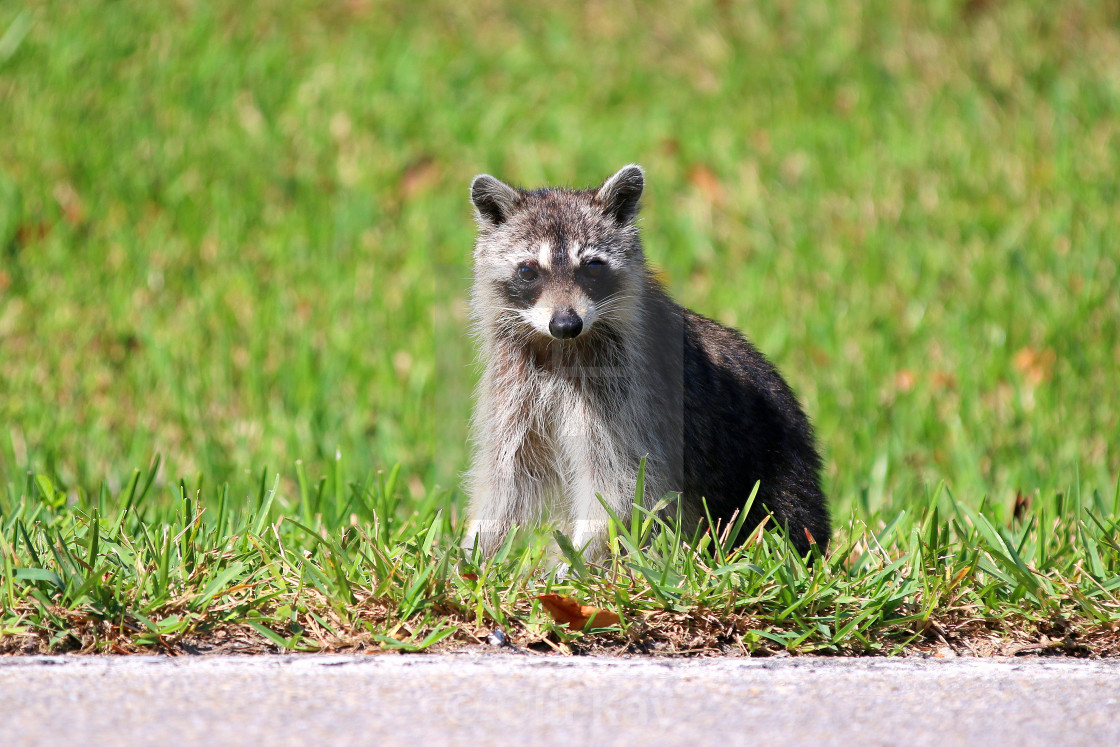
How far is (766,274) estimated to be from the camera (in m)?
7.95

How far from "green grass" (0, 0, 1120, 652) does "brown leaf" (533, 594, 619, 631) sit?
0.21 feet

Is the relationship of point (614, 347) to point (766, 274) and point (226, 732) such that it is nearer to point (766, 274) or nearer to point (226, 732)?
point (226, 732)

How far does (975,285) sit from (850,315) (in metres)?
0.88

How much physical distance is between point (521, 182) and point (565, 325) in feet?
15.7

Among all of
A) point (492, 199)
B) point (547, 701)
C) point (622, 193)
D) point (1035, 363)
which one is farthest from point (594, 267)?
point (1035, 363)

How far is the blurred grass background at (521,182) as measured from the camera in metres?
6.32

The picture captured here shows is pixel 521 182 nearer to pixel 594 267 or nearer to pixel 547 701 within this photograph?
pixel 594 267

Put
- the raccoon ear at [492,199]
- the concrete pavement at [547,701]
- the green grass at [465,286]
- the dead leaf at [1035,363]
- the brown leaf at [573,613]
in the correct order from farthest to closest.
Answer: the dead leaf at [1035,363], the raccoon ear at [492,199], the green grass at [465,286], the brown leaf at [573,613], the concrete pavement at [547,701]

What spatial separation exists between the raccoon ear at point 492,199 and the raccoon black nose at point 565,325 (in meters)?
0.69

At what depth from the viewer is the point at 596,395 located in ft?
13.7

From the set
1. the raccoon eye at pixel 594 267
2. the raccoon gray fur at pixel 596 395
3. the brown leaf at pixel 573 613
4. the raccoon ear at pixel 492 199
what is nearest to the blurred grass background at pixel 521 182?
the raccoon gray fur at pixel 596 395

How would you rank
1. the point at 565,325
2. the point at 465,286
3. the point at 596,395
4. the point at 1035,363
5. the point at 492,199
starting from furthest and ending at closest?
1. the point at 1035,363
2. the point at 465,286
3. the point at 492,199
4. the point at 596,395
5. the point at 565,325

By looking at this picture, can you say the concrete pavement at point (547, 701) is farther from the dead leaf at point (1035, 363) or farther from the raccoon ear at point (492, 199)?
the dead leaf at point (1035, 363)

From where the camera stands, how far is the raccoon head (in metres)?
4.14
